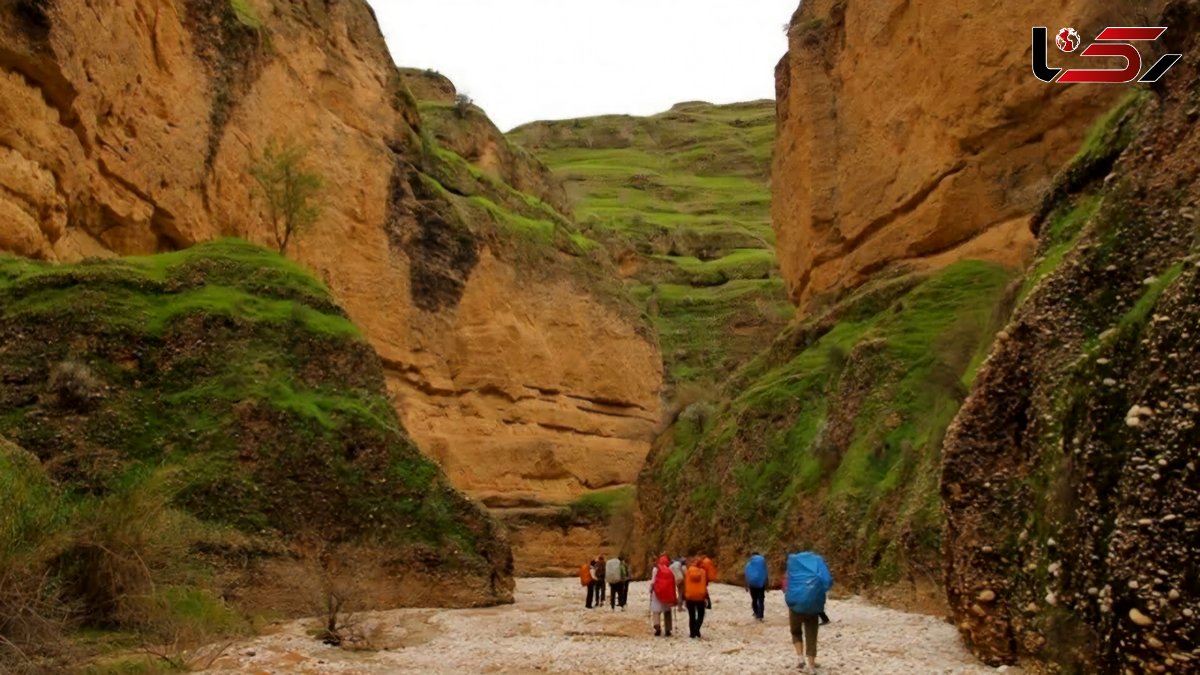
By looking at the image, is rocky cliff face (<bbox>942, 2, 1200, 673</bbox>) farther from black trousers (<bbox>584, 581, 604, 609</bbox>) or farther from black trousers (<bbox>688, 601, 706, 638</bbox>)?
black trousers (<bbox>584, 581, 604, 609</bbox>)

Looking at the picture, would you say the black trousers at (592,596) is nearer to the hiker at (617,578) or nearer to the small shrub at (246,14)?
the hiker at (617,578)

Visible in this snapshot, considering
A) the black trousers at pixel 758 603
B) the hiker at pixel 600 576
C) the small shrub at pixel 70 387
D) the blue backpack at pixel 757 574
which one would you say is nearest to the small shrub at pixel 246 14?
the small shrub at pixel 70 387

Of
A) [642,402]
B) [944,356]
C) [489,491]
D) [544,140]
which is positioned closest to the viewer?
[944,356]

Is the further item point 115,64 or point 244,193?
point 244,193

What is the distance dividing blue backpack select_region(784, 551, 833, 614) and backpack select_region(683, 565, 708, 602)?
435cm

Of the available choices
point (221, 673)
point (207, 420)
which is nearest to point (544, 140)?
point (207, 420)

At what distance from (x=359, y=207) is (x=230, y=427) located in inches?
879

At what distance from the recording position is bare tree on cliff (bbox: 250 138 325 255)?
1355 inches

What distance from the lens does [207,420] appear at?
69.7 feet

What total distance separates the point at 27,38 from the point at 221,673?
2022 centimetres

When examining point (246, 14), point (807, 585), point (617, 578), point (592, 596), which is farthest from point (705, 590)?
point (246, 14)

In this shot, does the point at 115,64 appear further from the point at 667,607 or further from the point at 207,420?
the point at 667,607

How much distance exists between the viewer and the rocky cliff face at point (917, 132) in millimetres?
27828

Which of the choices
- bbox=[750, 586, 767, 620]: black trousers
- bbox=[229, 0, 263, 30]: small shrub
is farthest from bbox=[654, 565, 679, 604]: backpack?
bbox=[229, 0, 263, 30]: small shrub
